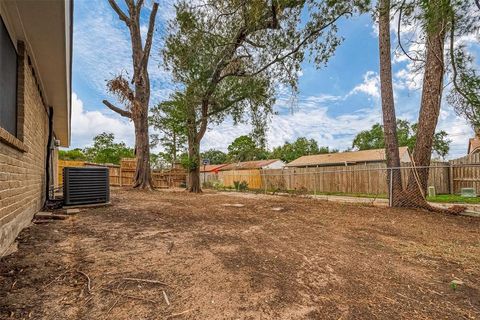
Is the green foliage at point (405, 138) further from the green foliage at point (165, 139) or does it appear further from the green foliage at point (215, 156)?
the green foliage at point (215, 156)

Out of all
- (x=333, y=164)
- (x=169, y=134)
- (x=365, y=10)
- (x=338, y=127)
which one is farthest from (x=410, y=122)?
(x=365, y=10)

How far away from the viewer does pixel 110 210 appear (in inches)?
212

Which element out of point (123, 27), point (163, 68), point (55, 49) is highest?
point (123, 27)

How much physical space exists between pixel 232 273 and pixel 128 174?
17104mm

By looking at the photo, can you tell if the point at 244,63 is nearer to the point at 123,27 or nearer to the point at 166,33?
the point at 166,33

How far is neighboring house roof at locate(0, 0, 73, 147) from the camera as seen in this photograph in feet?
9.89

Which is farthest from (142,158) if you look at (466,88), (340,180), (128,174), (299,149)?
(299,149)

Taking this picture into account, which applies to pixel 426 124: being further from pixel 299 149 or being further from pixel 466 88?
pixel 299 149

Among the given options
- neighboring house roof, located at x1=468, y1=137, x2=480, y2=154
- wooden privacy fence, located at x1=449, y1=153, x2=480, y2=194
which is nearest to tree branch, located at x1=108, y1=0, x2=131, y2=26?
wooden privacy fence, located at x1=449, y1=153, x2=480, y2=194

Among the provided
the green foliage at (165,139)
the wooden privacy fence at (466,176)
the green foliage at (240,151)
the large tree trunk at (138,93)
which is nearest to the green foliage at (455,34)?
the wooden privacy fence at (466,176)

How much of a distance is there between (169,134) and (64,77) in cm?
1770

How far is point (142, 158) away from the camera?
11711 mm

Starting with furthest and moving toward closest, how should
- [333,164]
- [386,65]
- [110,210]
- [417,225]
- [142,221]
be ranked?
[333,164] → [386,65] → [110,210] → [417,225] → [142,221]

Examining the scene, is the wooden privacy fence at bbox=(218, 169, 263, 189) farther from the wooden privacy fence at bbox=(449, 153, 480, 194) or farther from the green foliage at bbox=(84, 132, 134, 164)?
the wooden privacy fence at bbox=(449, 153, 480, 194)
